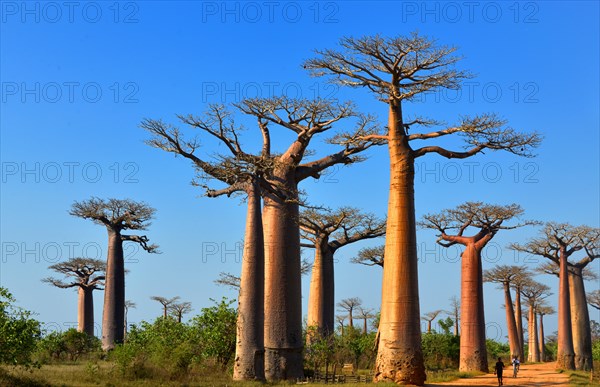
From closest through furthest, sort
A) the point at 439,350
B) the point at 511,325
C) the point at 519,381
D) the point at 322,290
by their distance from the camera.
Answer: the point at 519,381
the point at 322,290
the point at 439,350
the point at 511,325

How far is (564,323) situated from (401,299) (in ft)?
44.1

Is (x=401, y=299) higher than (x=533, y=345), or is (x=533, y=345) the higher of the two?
(x=401, y=299)

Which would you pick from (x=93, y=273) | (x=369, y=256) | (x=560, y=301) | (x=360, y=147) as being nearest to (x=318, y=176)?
(x=360, y=147)

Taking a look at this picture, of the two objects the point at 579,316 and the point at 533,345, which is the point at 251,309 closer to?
the point at 579,316

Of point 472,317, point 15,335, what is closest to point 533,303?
point 472,317

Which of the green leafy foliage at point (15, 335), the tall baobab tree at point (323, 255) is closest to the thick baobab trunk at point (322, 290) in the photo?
the tall baobab tree at point (323, 255)

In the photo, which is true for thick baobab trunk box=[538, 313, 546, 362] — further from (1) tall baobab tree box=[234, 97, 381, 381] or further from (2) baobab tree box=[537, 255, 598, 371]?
(1) tall baobab tree box=[234, 97, 381, 381]

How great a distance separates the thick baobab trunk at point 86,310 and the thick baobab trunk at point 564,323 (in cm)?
1820

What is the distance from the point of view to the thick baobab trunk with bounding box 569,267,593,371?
26.8 meters

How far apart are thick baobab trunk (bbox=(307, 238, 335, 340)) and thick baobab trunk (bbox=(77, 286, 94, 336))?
39.8ft

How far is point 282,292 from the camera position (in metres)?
16.2

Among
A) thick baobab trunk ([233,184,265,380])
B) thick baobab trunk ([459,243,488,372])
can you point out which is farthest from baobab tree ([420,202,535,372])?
thick baobab trunk ([233,184,265,380])

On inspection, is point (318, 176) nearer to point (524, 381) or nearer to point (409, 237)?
point (409, 237)

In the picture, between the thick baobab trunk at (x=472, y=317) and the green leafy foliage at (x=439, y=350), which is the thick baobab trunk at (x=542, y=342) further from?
the thick baobab trunk at (x=472, y=317)
